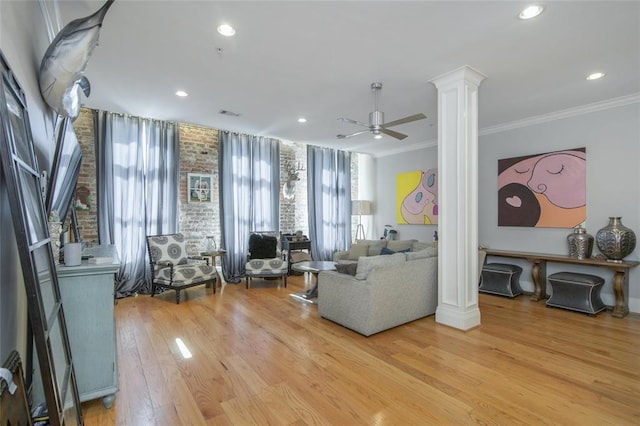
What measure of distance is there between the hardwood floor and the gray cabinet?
186 millimetres

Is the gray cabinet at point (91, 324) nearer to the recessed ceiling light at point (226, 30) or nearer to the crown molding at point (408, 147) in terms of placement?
the recessed ceiling light at point (226, 30)

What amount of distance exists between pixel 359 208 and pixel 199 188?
354 cm

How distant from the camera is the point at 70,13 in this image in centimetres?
239

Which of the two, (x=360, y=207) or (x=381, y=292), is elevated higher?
(x=360, y=207)

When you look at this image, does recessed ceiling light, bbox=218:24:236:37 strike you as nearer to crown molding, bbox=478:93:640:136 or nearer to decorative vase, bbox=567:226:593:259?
crown molding, bbox=478:93:640:136

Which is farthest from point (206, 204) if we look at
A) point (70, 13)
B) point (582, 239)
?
point (582, 239)

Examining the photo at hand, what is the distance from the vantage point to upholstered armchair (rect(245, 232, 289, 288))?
5.25 meters

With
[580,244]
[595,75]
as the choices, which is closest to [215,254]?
[580,244]

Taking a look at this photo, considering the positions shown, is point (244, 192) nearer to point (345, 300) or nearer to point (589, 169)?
point (345, 300)

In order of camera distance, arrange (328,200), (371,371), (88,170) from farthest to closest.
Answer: (328,200) → (88,170) → (371,371)

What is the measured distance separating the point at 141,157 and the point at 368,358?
4.41m

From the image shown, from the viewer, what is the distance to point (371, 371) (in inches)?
98.7

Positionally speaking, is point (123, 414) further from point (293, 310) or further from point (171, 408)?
point (293, 310)

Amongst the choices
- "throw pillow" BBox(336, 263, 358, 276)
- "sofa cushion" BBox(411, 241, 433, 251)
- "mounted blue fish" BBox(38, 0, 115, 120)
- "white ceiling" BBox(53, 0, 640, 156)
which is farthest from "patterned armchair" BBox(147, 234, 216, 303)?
"sofa cushion" BBox(411, 241, 433, 251)
